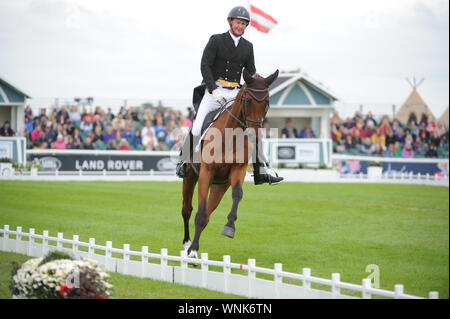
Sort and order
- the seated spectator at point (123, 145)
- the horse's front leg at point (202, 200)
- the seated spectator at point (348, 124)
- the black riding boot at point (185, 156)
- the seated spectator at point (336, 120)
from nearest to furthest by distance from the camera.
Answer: the horse's front leg at point (202, 200)
the black riding boot at point (185, 156)
the seated spectator at point (123, 145)
the seated spectator at point (348, 124)
the seated spectator at point (336, 120)

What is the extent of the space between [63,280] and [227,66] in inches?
186

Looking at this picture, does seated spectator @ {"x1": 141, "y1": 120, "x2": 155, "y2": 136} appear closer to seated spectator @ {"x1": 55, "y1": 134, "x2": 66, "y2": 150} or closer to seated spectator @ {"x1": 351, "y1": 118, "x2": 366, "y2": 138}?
seated spectator @ {"x1": 55, "y1": 134, "x2": 66, "y2": 150}

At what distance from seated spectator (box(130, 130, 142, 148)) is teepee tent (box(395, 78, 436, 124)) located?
1742cm

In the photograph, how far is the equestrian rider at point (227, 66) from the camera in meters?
10.8

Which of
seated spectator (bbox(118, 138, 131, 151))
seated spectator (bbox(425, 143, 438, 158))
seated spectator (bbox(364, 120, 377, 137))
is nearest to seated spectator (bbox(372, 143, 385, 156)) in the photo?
seated spectator (bbox(364, 120, 377, 137))

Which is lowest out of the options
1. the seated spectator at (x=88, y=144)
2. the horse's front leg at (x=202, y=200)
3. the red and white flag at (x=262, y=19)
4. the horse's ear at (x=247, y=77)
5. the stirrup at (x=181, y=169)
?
the horse's front leg at (x=202, y=200)

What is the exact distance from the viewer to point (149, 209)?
19859 millimetres

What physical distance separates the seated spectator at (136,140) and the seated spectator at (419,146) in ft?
46.2

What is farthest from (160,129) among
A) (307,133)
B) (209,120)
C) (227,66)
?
(227,66)

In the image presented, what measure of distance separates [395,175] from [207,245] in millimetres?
22750

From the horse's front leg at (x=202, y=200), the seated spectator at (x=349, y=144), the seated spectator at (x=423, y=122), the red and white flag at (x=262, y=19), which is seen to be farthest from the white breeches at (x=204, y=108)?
the seated spectator at (x=423, y=122)

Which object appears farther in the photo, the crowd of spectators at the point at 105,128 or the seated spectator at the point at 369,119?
the seated spectator at the point at 369,119

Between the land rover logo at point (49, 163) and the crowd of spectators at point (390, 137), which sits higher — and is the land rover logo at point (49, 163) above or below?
below

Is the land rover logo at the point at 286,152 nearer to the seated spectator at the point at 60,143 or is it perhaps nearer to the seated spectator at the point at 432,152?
the seated spectator at the point at 432,152
